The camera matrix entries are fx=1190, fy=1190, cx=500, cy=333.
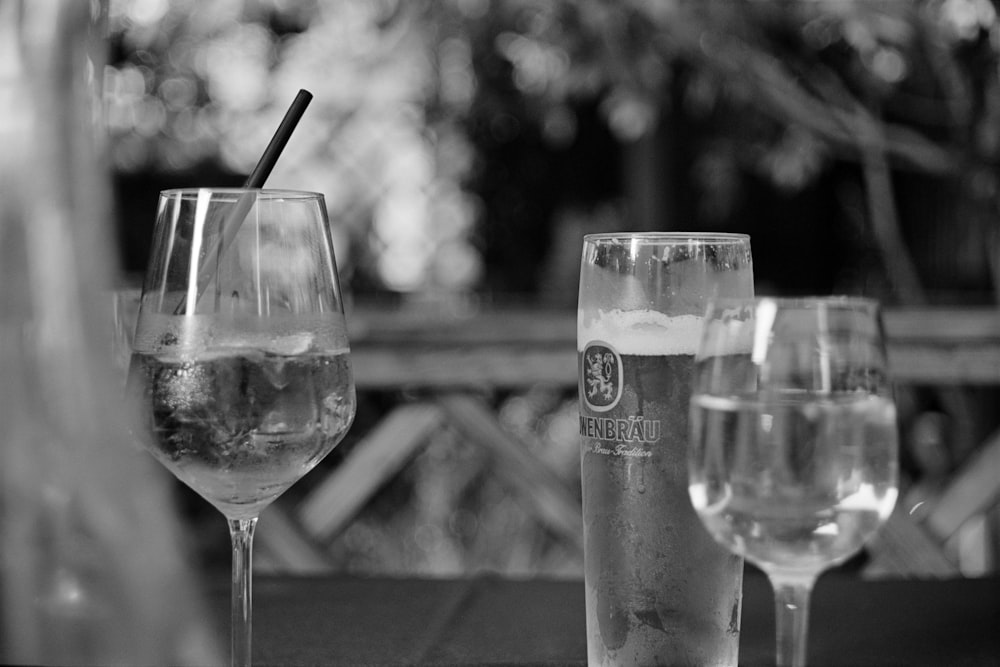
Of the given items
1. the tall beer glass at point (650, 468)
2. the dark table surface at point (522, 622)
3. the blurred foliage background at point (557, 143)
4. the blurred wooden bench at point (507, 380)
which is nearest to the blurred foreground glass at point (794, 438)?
the tall beer glass at point (650, 468)

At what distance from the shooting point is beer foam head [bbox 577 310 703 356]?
68 cm

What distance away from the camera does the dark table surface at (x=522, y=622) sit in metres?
0.76

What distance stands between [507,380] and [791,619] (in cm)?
154

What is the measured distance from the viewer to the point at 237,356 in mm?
626

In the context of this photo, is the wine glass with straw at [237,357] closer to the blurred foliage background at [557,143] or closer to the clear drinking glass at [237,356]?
the clear drinking glass at [237,356]

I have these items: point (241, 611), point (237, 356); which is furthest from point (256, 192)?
point (241, 611)

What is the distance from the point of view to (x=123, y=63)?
3.94 meters

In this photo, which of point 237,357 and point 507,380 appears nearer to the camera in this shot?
point 237,357

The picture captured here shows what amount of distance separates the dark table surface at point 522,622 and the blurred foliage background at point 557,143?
216cm

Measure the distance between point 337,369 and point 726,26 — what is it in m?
2.62

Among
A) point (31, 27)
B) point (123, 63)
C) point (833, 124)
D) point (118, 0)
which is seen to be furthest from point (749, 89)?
point (31, 27)

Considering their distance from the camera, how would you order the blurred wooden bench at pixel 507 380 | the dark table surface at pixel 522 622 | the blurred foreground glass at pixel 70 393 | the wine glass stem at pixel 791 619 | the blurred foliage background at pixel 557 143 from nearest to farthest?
the blurred foreground glass at pixel 70 393, the wine glass stem at pixel 791 619, the dark table surface at pixel 522 622, the blurred wooden bench at pixel 507 380, the blurred foliage background at pixel 557 143

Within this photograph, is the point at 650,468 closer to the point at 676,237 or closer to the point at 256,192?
the point at 676,237

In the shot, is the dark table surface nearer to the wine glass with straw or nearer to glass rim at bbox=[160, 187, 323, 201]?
the wine glass with straw
